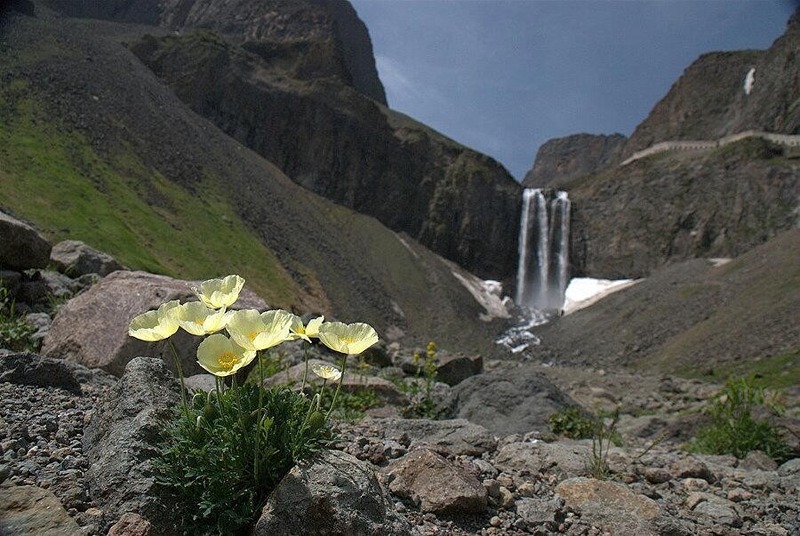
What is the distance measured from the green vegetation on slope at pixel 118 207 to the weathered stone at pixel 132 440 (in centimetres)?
2544

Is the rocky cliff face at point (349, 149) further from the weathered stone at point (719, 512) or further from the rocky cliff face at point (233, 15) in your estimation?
the weathered stone at point (719, 512)

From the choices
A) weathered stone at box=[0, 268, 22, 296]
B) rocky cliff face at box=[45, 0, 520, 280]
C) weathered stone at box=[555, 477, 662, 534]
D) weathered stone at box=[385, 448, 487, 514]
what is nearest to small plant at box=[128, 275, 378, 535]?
weathered stone at box=[385, 448, 487, 514]

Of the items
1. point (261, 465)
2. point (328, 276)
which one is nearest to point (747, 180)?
point (328, 276)

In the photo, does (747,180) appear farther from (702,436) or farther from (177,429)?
(177,429)

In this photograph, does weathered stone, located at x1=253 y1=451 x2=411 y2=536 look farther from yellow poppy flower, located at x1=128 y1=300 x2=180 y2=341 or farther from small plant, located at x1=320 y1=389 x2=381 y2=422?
small plant, located at x1=320 y1=389 x2=381 y2=422

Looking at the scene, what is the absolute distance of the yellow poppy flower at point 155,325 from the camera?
282cm

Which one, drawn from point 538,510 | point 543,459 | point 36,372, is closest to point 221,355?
point 538,510

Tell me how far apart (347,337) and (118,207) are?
39.6 m

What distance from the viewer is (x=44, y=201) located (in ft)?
102

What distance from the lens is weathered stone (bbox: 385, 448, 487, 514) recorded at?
3.90 meters

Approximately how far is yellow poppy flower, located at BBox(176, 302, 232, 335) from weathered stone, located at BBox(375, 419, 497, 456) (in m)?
2.84

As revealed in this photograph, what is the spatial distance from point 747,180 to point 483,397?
6954 cm

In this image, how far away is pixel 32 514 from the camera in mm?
2646

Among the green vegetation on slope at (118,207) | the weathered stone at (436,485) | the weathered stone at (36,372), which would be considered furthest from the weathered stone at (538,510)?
the green vegetation on slope at (118,207)
